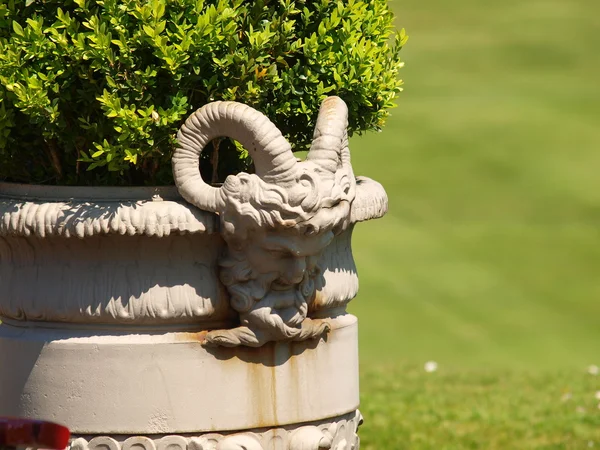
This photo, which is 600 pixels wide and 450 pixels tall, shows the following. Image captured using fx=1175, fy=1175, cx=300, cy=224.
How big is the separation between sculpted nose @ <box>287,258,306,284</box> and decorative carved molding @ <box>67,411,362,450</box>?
53 cm

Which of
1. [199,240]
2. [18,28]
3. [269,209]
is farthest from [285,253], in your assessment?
[18,28]

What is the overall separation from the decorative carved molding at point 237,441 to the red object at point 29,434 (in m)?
1.06

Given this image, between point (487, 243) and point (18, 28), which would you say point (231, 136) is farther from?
point (487, 243)

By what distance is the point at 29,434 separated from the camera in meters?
2.73

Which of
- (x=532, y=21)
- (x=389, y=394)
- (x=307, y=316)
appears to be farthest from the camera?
(x=532, y=21)

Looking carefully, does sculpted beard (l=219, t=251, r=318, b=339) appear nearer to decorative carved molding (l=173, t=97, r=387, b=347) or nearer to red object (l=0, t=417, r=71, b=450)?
decorative carved molding (l=173, t=97, r=387, b=347)

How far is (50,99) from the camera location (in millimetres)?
3828

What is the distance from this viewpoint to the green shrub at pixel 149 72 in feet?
12.1

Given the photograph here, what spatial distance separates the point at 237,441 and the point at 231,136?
100 cm

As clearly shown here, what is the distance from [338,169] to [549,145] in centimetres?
789

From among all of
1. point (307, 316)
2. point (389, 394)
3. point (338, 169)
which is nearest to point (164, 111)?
point (338, 169)

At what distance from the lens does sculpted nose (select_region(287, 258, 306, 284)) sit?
3.81m

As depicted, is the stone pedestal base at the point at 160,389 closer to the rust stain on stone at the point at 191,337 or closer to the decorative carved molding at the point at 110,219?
the rust stain on stone at the point at 191,337

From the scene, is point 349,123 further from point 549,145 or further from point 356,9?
point 549,145
